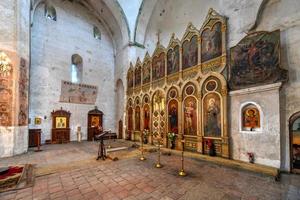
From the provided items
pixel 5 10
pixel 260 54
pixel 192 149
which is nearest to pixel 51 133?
pixel 5 10

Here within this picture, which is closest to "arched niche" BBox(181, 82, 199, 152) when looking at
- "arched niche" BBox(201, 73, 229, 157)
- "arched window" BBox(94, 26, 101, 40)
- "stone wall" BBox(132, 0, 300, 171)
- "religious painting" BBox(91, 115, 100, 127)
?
"arched niche" BBox(201, 73, 229, 157)

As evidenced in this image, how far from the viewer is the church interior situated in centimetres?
465

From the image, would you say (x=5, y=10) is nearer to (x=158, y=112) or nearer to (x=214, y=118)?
(x=158, y=112)

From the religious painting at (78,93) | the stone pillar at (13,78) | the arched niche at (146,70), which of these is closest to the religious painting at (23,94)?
the stone pillar at (13,78)

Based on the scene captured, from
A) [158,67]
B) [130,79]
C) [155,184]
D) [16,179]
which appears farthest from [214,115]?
[130,79]

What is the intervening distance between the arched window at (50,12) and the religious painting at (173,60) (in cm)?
1061

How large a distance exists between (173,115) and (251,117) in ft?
13.3

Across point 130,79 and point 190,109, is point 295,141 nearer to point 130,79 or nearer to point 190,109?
point 190,109

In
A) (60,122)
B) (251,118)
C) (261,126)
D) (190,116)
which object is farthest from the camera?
(60,122)

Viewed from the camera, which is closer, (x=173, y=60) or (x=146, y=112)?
(x=173, y=60)

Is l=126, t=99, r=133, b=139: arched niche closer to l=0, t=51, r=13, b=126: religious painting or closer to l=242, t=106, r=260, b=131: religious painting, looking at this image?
l=0, t=51, r=13, b=126: religious painting

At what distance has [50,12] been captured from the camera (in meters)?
12.9

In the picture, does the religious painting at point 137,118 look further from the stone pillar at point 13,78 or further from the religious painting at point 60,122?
the stone pillar at point 13,78

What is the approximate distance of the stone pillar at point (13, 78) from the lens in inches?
310
